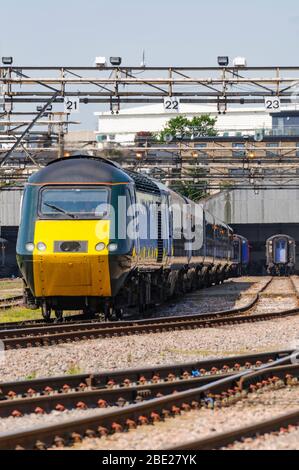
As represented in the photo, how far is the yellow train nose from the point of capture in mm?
19953

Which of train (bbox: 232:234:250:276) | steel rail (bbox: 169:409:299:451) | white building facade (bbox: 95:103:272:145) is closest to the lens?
steel rail (bbox: 169:409:299:451)

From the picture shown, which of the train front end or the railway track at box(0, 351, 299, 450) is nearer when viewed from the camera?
the railway track at box(0, 351, 299, 450)

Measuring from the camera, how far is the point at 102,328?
19797mm

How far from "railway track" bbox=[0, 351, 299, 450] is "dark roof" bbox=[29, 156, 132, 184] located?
7.13 m

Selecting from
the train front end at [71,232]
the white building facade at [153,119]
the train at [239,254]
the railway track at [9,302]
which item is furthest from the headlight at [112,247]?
the white building facade at [153,119]

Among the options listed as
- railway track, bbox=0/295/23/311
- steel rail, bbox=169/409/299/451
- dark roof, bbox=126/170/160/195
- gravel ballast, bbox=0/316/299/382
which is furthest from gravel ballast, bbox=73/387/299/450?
railway track, bbox=0/295/23/311

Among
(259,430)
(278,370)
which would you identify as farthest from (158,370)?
(259,430)

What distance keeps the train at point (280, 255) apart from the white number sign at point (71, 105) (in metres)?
45.3

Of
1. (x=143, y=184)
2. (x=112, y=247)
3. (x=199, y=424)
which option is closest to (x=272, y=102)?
(x=143, y=184)

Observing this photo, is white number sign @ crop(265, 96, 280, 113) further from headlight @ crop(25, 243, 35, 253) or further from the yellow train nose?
headlight @ crop(25, 243, 35, 253)

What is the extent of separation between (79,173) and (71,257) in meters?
1.70

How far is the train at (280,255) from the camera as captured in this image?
73875 millimetres

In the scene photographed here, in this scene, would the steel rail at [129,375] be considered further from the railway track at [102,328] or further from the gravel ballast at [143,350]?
the railway track at [102,328]
